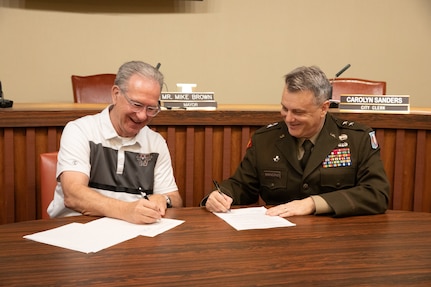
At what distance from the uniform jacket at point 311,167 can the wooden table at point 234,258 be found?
40 centimetres

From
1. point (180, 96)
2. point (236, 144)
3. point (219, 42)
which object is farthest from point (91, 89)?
point (219, 42)

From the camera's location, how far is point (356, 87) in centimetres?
348

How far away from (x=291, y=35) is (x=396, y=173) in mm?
2118

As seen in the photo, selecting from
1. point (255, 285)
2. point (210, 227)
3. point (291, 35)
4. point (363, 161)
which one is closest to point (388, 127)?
point (363, 161)

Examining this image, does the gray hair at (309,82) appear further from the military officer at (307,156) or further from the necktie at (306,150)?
the necktie at (306,150)

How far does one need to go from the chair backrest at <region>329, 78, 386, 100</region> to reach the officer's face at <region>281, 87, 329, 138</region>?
4.66ft

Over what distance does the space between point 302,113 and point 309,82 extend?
12 centimetres

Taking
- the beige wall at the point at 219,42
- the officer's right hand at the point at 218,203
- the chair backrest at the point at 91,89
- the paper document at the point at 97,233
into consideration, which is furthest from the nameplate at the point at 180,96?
the beige wall at the point at 219,42

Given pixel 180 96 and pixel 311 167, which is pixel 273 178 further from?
pixel 180 96

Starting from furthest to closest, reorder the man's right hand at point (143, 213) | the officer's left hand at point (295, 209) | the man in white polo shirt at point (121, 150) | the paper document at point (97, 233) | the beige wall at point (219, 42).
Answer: the beige wall at point (219, 42) → the man in white polo shirt at point (121, 150) → the officer's left hand at point (295, 209) → the man's right hand at point (143, 213) → the paper document at point (97, 233)

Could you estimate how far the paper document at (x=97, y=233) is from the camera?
1.40 m

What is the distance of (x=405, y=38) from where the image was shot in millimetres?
4551

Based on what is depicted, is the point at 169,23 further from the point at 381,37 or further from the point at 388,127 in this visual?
the point at 388,127

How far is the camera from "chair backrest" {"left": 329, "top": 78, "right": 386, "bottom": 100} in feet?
11.3
